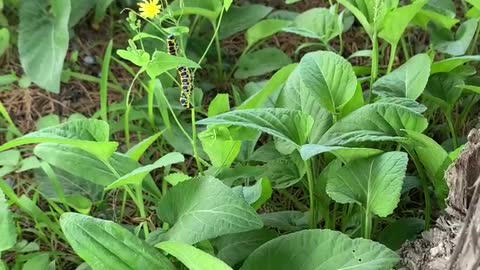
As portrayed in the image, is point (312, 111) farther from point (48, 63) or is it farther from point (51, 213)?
point (48, 63)

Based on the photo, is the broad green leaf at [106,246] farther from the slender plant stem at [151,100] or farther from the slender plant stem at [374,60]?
the slender plant stem at [374,60]

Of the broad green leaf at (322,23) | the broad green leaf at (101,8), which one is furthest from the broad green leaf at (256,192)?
the broad green leaf at (101,8)

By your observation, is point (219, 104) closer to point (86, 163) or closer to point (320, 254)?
point (86, 163)

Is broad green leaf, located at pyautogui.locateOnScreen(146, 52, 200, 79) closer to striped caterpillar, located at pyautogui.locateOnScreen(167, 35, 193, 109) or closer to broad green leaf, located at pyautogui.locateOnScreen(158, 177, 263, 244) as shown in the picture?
striped caterpillar, located at pyautogui.locateOnScreen(167, 35, 193, 109)

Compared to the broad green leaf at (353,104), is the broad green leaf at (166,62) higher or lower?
higher

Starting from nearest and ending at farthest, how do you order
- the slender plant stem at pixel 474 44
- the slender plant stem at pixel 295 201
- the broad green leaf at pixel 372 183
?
the broad green leaf at pixel 372 183 < the slender plant stem at pixel 295 201 < the slender plant stem at pixel 474 44
